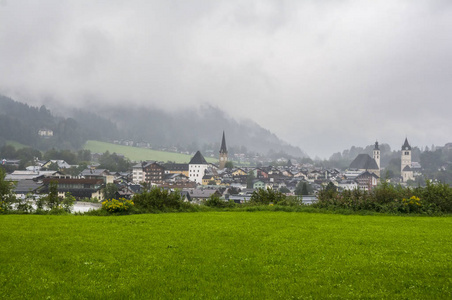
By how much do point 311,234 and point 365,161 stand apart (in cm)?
16457

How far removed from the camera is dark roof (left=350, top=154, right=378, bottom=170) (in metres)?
159

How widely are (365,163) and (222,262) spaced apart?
540 ft

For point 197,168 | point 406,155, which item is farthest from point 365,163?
point 197,168

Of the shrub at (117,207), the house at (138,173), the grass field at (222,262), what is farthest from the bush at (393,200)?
the house at (138,173)

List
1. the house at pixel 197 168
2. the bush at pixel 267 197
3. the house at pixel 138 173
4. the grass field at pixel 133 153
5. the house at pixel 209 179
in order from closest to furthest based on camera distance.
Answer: the bush at pixel 267 197, the house at pixel 138 173, the house at pixel 209 179, the house at pixel 197 168, the grass field at pixel 133 153

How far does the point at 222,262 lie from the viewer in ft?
24.0

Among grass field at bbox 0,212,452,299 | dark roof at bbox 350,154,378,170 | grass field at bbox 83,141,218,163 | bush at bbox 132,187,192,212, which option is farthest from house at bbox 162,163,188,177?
grass field at bbox 0,212,452,299

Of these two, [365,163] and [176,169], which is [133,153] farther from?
[365,163]

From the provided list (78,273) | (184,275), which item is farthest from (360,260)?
(78,273)

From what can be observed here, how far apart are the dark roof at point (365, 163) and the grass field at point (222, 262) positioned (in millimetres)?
156633

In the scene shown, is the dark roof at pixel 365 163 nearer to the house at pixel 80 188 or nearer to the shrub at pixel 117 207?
the house at pixel 80 188

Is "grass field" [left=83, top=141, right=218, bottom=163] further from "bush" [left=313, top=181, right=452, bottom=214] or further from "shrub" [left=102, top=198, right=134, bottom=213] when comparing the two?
"bush" [left=313, top=181, right=452, bottom=214]

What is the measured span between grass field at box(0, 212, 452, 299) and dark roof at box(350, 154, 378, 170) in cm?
15663

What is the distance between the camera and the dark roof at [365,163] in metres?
159
